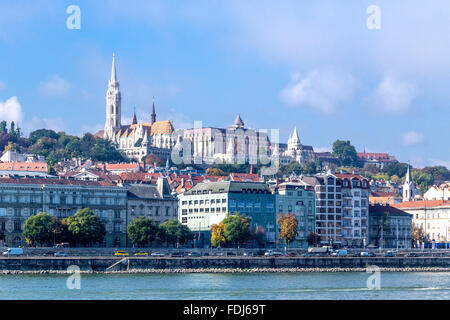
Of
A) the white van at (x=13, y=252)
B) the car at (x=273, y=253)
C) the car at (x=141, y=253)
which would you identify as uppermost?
the white van at (x=13, y=252)

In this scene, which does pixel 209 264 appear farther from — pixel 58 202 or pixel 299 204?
pixel 299 204

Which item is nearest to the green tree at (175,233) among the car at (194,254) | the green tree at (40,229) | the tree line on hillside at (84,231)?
the tree line on hillside at (84,231)

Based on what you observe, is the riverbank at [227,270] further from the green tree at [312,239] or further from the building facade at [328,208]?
the building facade at [328,208]

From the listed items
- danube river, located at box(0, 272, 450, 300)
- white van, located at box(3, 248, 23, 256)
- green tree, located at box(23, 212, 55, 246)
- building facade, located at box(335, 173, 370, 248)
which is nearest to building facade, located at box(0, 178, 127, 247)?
green tree, located at box(23, 212, 55, 246)

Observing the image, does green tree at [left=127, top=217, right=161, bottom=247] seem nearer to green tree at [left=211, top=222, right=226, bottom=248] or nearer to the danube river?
green tree at [left=211, top=222, right=226, bottom=248]

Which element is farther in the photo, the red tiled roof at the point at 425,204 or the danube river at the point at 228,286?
the red tiled roof at the point at 425,204
